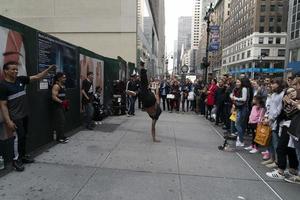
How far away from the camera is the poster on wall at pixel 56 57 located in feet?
23.4

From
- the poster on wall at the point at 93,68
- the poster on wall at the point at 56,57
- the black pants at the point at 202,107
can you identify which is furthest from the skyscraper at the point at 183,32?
the poster on wall at the point at 56,57

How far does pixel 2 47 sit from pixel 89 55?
587 centimetres

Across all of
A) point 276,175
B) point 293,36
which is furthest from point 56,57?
point 293,36

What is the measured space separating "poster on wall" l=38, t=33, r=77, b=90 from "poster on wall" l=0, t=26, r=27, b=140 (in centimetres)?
83

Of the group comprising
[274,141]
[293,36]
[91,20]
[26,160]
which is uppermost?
[293,36]

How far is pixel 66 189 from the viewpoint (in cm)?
482

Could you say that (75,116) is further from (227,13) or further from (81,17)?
(227,13)

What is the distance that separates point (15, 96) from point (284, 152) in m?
5.05

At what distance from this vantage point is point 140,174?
224 inches

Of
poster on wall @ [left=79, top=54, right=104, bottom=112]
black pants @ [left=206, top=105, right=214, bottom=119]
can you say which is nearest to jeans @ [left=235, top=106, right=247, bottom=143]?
poster on wall @ [left=79, top=54, right=104, bottom=112]

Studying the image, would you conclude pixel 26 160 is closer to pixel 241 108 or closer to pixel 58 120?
pixel 58 120

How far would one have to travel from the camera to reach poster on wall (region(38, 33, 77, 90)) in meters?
7.14

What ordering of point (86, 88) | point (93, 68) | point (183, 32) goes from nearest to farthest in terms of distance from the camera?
Answer: point (86, 88) → point (93, 68) → point (183, 32)

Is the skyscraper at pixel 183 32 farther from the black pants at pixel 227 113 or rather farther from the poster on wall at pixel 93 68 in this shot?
the black pants at pixel 227 113
